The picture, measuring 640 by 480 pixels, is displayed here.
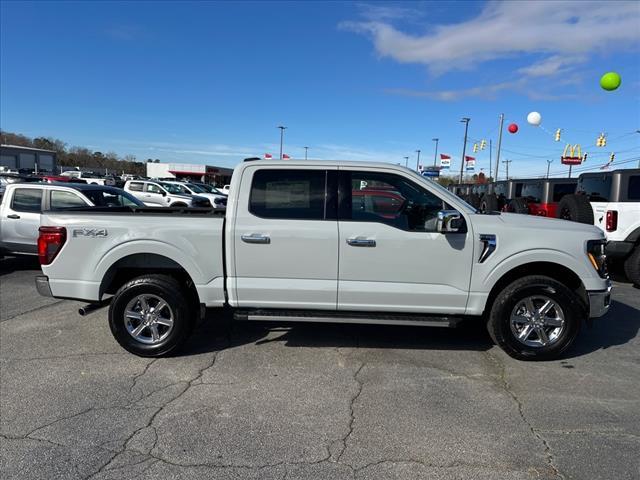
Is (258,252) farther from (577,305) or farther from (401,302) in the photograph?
(577,305)

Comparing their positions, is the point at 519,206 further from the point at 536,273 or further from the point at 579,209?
the point at 536,273

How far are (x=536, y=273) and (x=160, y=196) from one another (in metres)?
20.1

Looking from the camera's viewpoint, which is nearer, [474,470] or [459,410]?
[474,470]

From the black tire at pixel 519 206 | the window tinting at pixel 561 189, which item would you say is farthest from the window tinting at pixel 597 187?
the window tinting at pixel 561 189

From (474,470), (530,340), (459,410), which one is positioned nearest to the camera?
(474,470)

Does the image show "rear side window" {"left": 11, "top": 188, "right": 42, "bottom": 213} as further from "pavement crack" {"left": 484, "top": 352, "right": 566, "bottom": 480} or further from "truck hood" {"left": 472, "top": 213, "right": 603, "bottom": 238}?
"pavement crack" {"left": 484, "top": 352, "right": 566, "bottom": 480}

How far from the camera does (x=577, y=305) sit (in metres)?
4.57

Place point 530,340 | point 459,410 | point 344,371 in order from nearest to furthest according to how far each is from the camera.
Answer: point 459,410 → point 344,371 → point 530,340

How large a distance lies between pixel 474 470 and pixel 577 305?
2.35 metres

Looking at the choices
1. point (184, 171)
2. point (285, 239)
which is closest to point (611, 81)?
point (285, 239)

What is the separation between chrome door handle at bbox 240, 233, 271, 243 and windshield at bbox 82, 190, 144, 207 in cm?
537

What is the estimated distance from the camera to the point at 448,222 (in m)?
4.33

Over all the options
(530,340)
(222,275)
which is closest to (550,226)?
(530,340)

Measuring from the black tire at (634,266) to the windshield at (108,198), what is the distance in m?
8.99
